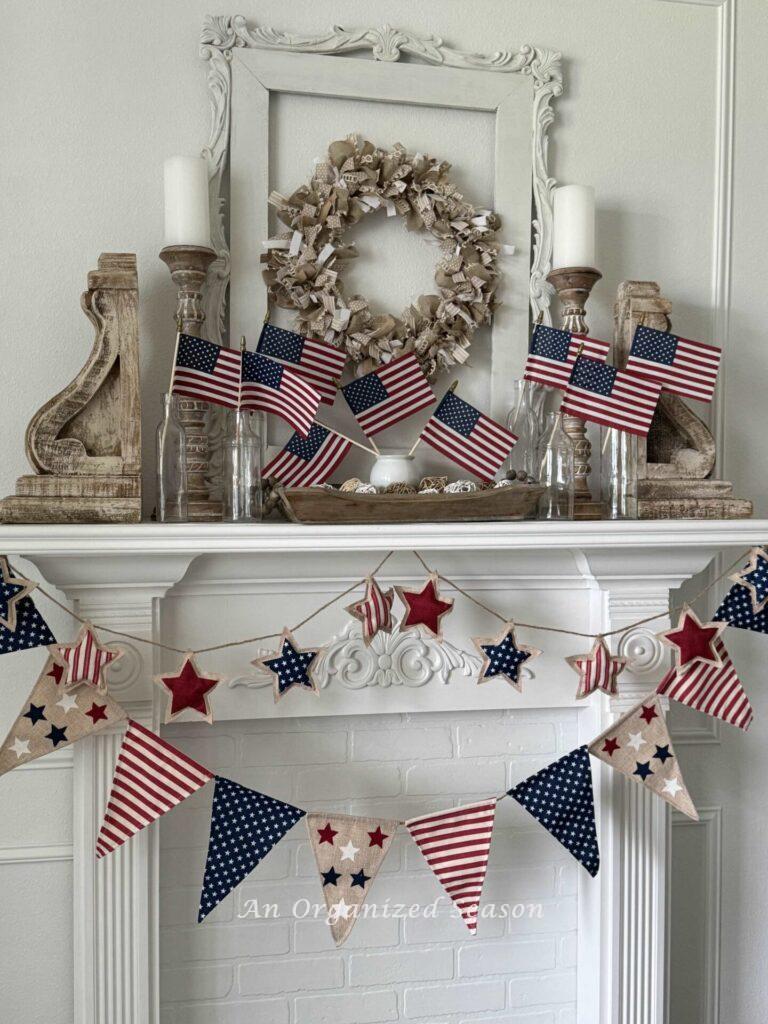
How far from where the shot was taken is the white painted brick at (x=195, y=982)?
1602 mm

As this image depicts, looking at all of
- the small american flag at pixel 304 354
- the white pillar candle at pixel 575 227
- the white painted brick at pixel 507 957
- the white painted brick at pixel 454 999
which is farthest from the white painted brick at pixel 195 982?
the white pillar candle at pixel 575 227

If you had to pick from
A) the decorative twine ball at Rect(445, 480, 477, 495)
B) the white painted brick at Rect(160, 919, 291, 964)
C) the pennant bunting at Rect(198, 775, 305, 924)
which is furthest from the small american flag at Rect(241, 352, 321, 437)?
the white painted brick at Rect(160, 919, 291, 964)

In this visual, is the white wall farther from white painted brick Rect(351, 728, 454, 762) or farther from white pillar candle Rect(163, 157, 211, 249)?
white painted brick Rect(351, 728, 454, 762)

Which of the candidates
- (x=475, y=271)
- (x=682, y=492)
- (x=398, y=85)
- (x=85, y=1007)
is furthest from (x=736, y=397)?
(x=85, y=1007)

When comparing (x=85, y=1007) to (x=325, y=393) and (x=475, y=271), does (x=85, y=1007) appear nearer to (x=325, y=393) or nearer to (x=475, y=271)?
(x=325, y=393)

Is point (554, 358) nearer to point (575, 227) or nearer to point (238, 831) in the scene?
point (575, 227)

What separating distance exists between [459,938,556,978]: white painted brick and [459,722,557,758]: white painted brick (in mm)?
379

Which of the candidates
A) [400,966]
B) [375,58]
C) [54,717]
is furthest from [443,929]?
[375,58]

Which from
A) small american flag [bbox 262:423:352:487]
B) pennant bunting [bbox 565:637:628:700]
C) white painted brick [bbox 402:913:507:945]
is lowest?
white painted brick [bbox 402:913:507:945]

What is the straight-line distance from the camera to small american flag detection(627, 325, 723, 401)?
1607mm

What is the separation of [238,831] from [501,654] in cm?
53

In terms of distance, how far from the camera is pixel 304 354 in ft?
5.15

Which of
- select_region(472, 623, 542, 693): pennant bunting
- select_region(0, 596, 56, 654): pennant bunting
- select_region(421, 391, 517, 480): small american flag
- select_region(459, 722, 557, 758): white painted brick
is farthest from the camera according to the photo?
select_region(459, 722, 557, 758): white painted brick

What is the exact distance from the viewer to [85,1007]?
5.01 ft
